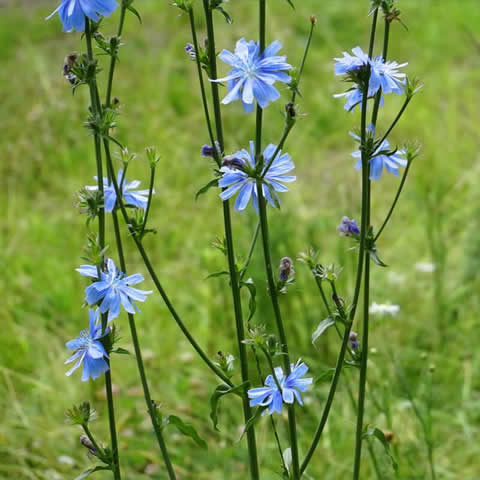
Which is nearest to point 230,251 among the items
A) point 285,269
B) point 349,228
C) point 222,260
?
point 285,269

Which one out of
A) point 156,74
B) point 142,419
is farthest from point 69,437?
point 156,74

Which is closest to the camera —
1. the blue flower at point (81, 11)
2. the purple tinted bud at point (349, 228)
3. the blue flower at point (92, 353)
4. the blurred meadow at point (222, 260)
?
the blue flower at point (81, 11)

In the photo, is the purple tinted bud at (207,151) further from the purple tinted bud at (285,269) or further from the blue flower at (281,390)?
the blue flower at (281,390)

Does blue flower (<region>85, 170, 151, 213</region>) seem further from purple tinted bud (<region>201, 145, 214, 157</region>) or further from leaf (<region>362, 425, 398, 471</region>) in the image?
leaf (<region>362, 425, 398, 471</region>)

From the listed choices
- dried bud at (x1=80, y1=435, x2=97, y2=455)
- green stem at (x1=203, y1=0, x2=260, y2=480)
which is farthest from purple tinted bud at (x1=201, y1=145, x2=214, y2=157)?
dried bud at (x1=80, y1=435, x2=97, y2=455)

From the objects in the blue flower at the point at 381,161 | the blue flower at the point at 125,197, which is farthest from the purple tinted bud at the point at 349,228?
the blue flower at the point at 125,197

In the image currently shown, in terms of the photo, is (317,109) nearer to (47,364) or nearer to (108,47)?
(47,364)
